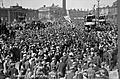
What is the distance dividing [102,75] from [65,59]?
4712mm

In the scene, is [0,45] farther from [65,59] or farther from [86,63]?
[86,63]

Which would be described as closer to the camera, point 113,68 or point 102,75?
point 102,75

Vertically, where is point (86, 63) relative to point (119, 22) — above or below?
below

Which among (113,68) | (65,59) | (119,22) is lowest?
(113,68)

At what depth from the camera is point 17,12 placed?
250ft

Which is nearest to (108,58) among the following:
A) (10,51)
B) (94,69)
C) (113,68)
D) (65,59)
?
(113,68)

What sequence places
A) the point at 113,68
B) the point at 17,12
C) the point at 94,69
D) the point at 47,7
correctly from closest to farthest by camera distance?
1. the point at 94,69
2. the point at 113,68
3. the point at 17,12
4. the point at 47,7

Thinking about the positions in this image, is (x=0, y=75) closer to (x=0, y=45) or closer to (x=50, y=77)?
(x=50, y=77)

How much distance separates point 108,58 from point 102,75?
6.46 metres

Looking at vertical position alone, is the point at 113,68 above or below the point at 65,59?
below

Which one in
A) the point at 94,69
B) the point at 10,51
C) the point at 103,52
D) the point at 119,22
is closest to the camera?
the point at 119,22

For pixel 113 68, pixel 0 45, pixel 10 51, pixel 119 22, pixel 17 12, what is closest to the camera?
pixel 119 22

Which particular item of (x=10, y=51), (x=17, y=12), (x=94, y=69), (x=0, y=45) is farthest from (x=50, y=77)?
(x=17, y=12)

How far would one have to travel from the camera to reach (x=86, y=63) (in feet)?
36.9
